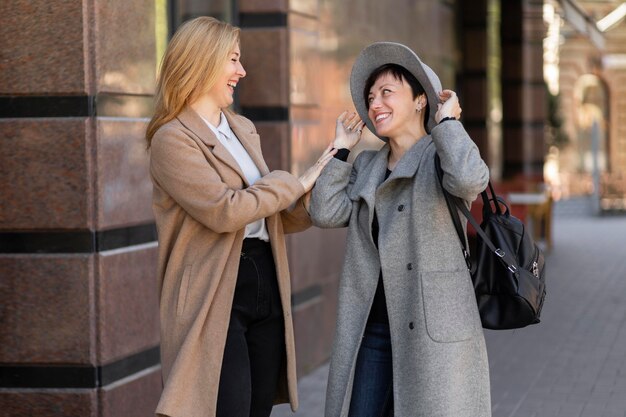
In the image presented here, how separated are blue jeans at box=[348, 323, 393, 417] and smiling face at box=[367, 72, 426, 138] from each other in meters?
0.66

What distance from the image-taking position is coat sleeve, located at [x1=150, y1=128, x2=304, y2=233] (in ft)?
12.9

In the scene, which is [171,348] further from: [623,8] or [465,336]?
[623,8]

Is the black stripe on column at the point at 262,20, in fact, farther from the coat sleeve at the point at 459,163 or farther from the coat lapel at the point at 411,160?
the coat sleeve at the point at 459,163

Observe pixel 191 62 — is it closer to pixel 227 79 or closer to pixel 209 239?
pixel 227 79

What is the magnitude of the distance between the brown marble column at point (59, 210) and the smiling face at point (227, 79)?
1225 mm

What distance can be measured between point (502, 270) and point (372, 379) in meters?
0.58

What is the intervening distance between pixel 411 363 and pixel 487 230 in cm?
50

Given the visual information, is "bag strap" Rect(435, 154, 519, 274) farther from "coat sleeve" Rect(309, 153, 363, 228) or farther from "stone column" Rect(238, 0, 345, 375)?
"stone column" Rect(238, 0, 345, 375)

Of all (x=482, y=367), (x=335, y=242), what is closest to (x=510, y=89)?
(x=335, y=242)

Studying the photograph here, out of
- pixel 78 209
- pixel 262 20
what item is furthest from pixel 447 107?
pixel 262 20

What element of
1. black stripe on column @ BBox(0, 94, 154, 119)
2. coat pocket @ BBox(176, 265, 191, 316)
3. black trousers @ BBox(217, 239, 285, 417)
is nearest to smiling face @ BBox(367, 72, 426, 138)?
black trousers @ BBox(217, 239, 285, 417)

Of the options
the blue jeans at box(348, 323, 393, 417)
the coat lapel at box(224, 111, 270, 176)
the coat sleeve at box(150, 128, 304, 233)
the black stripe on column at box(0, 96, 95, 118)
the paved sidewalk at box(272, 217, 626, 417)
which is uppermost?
the black stripe on column at box(0, 96, 95, 118)

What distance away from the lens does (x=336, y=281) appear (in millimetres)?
8625

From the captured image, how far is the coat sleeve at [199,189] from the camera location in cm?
393
